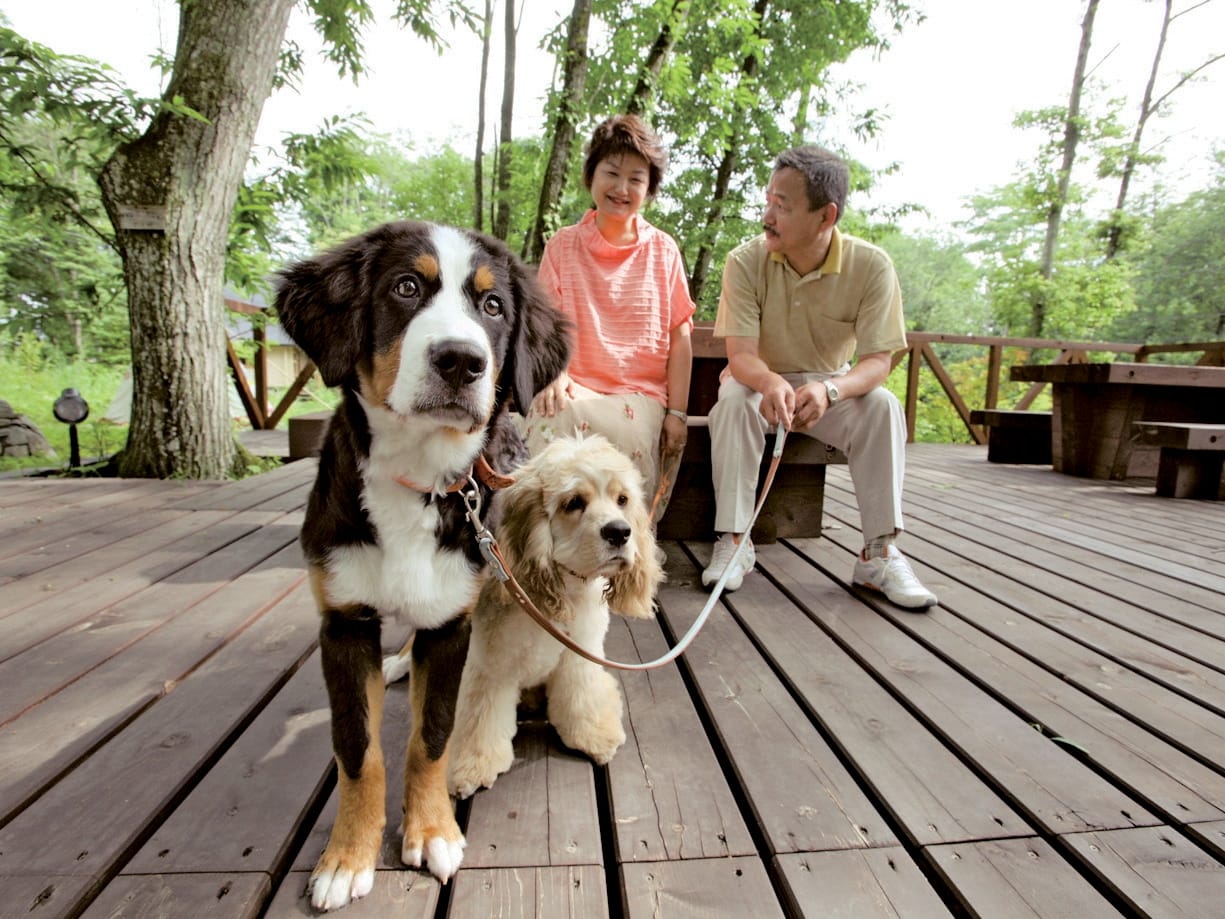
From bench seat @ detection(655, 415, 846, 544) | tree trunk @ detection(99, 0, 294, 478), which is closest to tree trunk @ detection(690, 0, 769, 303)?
tree trunk @ detection(99, 0, 294, 478)

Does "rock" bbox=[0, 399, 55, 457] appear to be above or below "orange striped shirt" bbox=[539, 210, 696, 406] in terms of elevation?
below

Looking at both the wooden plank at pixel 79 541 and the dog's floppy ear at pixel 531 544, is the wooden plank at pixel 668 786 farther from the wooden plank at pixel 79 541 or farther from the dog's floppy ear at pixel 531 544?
the wooden plank at pixel 79 541

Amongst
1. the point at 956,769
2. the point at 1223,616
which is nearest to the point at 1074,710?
the point at 956,769

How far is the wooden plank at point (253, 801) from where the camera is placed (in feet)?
3.85

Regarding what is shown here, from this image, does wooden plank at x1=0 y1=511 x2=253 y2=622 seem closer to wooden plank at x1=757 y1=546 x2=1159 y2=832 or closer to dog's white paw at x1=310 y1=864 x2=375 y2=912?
dog's white paw at x1=310 y1=864 x2=375 y2=912

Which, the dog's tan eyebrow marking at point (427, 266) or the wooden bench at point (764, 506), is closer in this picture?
the dog's tan eyebrow marking at point (427, 266)

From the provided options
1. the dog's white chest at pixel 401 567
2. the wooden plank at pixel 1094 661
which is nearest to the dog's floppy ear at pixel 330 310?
A: the dog's white chest at pixel 401 567

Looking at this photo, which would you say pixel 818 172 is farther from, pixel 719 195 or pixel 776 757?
pixel 719 195

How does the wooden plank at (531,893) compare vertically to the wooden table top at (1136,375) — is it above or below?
below

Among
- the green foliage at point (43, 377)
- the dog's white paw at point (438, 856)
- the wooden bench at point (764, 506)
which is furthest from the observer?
the green foliage at point (43, 377)

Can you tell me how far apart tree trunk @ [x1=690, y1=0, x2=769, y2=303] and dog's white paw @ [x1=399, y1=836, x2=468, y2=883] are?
9.63 meters

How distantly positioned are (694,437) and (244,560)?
2158 mm

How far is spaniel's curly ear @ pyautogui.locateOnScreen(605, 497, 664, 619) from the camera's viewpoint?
1845 millimetres

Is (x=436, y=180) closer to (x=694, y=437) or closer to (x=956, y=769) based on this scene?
(x=694, y=437)
